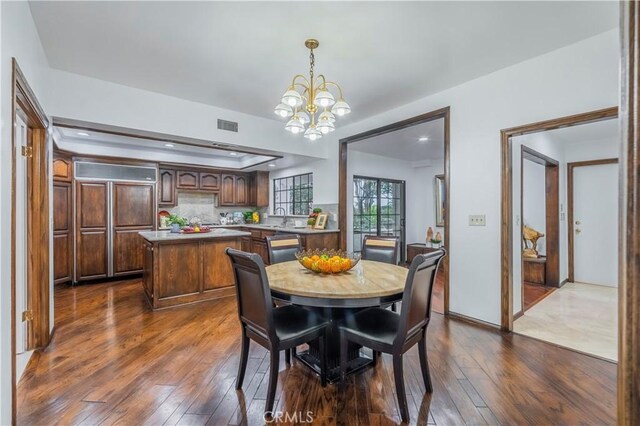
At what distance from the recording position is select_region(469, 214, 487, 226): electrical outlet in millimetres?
3049

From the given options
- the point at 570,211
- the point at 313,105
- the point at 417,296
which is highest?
the point at 313,105

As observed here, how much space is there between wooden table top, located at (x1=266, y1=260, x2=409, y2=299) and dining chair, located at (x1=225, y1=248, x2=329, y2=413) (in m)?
0.15

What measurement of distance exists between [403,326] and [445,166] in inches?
90.5

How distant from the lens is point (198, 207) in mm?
6617

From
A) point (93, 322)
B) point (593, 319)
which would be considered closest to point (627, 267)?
point (593, 319)

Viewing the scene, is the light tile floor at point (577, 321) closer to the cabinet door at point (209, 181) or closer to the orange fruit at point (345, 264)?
the orange fruit at point (345, 264)

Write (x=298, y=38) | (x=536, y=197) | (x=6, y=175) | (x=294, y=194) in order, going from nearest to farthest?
(x=6, y=175) → (x=298, y=38) → (x=536, y=197) → (x=294, y=194)

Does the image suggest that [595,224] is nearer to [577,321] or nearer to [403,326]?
[577,321]

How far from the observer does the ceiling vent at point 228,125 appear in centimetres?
392

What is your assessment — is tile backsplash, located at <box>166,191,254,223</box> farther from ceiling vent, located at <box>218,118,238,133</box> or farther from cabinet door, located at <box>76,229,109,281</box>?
ceiling vent, located at <box>218,118,238,133</box>

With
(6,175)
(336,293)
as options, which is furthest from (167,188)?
(336,293)

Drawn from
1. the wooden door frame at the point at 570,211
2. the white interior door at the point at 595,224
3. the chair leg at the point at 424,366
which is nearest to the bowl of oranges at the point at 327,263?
the chair leg at the point at 424,366

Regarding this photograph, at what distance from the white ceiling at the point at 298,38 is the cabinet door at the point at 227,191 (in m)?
3.58

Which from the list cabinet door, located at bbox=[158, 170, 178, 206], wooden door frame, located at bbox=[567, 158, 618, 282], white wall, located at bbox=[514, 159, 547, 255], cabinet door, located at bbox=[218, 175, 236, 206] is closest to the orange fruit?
white wall, located at bbox=[514, 159, 547, 255]
